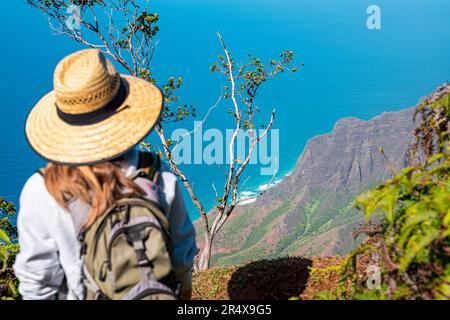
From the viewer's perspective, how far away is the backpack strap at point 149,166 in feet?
7.51

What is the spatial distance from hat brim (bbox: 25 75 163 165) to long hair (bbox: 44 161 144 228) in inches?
1.8

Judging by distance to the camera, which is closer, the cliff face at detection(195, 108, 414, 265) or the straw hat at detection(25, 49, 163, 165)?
the straw hat at detection(25, 49, 163, 165)

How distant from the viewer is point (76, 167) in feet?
7.26

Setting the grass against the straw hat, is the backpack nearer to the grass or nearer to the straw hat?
the straw hat

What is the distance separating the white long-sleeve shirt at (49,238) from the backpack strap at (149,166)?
1.4 inches

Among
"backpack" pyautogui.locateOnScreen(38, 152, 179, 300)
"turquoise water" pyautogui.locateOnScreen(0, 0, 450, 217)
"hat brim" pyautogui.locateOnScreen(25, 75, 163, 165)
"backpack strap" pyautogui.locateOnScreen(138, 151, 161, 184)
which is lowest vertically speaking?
"backpack" pyautogui.locateOnScreen(38, 152, 179, 300)

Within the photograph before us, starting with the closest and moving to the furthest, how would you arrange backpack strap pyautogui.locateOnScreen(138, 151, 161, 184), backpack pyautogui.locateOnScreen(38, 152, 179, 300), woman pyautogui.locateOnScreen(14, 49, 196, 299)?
backpack pyautogui.locateOnScreen(38, 152, 179, 300)
woman pyautogui.locateOnScreen(14, 49, 196, 299)
backpack strap pyautogui.locateOnScreen(138, 151, 161, 184)

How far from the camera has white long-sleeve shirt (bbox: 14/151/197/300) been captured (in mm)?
2180

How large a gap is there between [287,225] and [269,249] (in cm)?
1076

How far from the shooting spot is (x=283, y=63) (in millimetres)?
14438

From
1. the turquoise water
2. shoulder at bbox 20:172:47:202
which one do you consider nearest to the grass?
shoulder at bbox 20:172:47:202

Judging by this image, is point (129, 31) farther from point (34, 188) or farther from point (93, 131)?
point (34, 188)

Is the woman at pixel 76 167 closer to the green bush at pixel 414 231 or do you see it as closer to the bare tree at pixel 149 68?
the green bush at pixel 414 231
